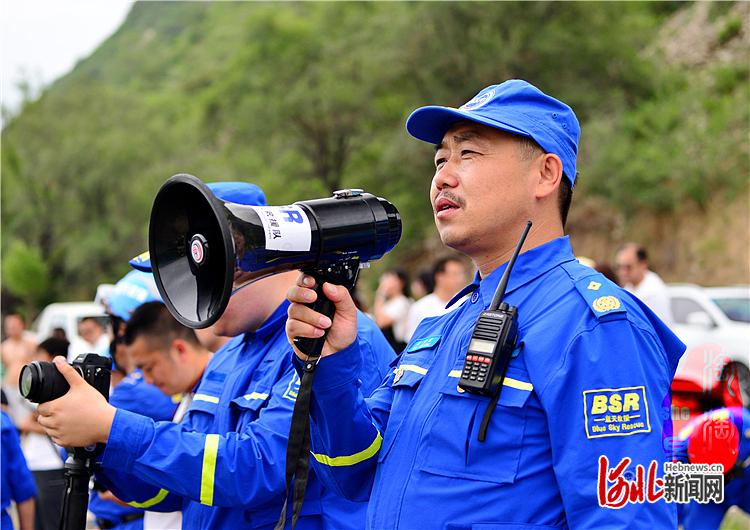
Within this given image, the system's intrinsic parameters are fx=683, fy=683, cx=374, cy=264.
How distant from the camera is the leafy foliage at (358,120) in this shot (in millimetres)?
20766

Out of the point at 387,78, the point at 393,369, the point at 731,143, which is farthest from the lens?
the point at 387,78

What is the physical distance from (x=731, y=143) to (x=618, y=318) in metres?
19.7

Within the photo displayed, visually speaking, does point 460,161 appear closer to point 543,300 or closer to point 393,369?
point 543,300

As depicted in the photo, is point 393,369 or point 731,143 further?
point 731,143

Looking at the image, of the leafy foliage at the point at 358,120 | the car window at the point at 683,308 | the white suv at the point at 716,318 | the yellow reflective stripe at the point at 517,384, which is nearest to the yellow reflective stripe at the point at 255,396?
the yellow reflective stripe at the point at 517,384

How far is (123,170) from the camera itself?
37000 millimetres

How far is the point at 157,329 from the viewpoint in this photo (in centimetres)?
338

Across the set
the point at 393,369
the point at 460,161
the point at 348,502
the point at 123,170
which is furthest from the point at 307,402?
the point at 123,170

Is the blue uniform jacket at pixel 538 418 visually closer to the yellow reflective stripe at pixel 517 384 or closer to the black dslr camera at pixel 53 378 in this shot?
the yellow reflective stripe at pixel 517 384

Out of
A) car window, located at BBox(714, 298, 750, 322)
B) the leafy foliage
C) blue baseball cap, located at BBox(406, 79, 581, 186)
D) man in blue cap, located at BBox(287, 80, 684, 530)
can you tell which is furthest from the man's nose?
the leafy foliage

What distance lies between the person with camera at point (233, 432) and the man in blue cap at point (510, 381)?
0.20m

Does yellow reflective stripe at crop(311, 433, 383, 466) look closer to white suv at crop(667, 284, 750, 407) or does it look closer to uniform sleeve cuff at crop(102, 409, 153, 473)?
uniform sleeve cuff at crop(102, 409, 153, 473)

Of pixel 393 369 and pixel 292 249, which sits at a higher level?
pixel 292 249

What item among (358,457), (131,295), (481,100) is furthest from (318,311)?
(131,295)
